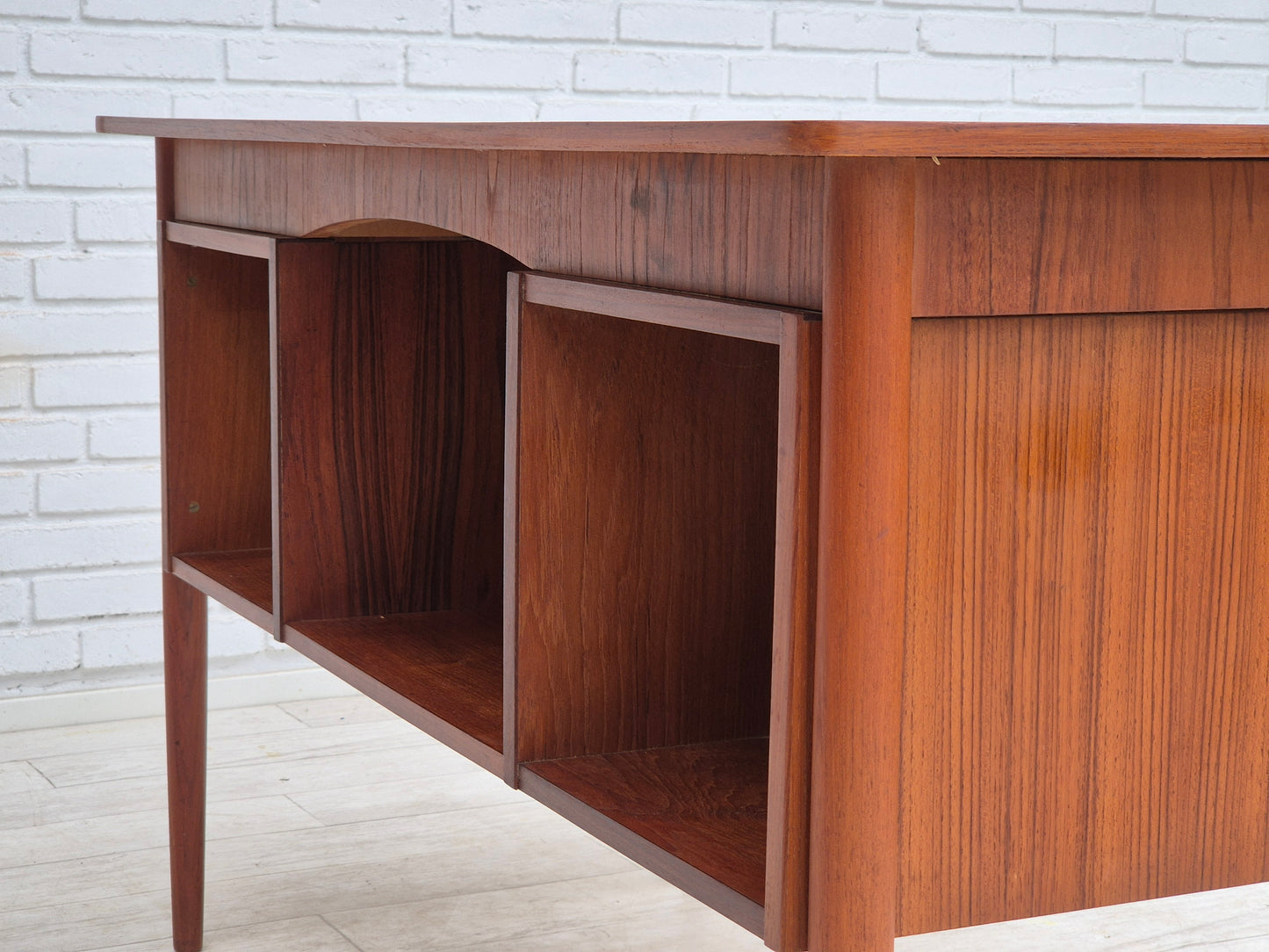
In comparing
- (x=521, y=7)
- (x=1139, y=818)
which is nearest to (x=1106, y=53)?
(x=521, y=7)

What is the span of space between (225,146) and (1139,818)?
0.98m

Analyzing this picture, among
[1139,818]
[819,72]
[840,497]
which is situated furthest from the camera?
[819,72]

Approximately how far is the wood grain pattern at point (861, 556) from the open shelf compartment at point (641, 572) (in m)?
0.14

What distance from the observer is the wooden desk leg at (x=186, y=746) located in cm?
164

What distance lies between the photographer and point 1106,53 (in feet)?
9.68

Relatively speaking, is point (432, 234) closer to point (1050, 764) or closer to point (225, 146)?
point (225, 146)

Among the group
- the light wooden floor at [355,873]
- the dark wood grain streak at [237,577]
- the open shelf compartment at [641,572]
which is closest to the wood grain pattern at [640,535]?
the open shelf compartment at [641,572]

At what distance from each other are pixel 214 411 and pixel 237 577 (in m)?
0.18

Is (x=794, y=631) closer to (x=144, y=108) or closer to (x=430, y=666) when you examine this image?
(x=430, y=666)

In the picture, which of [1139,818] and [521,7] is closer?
[1139,818]

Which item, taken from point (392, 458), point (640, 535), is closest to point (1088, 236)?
point (640, 535)

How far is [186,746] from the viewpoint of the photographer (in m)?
1.67

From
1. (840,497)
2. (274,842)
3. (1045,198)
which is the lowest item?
(274,842)

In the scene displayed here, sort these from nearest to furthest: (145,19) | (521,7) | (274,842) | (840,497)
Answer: (840,497)
(274,842)
(145,19)
(521,7)
